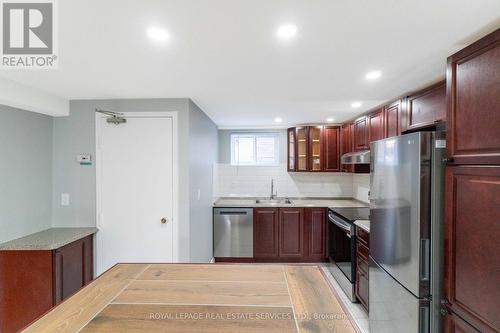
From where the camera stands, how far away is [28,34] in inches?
54.2

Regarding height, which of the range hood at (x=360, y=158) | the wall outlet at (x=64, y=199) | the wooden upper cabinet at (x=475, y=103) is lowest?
the wall outlet at (x=64, y=199)

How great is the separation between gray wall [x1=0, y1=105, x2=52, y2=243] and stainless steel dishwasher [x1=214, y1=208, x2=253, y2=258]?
6.93ft

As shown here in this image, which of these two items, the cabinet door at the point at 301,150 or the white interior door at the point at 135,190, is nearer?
the white interior door at the point at 135,190

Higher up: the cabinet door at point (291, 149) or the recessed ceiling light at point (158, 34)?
the recessed ceiling light at point (158, 34)

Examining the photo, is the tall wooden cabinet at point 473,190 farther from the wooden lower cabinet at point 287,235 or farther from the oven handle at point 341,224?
the wooden lower cabinet at point 287,235

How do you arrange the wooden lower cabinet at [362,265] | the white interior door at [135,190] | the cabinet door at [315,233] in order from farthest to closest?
the cabinet door at [315,233], the white interior door at [135,190], the wooden lower cabinet at [362,265]

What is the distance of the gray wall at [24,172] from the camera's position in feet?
7.40

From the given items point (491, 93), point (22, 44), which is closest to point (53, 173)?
point (22, 44)

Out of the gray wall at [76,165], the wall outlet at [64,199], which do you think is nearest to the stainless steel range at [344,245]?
the gray wall at [76,165]

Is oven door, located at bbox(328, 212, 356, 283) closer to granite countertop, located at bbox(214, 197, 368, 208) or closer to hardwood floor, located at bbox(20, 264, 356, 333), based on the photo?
granite countertop, located at bbox(214, 197, 368, 208)

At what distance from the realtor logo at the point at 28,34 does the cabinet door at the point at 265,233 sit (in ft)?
10.1

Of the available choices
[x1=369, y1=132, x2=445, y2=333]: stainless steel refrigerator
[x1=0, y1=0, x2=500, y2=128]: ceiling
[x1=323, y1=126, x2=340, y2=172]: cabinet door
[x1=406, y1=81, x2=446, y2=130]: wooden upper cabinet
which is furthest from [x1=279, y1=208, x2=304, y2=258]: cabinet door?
[x1=406, y1=81, x2=446, y2=130]: wooden upper cabinet

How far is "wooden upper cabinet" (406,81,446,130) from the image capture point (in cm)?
192

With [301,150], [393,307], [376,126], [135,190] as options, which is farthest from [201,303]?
[301,150]
